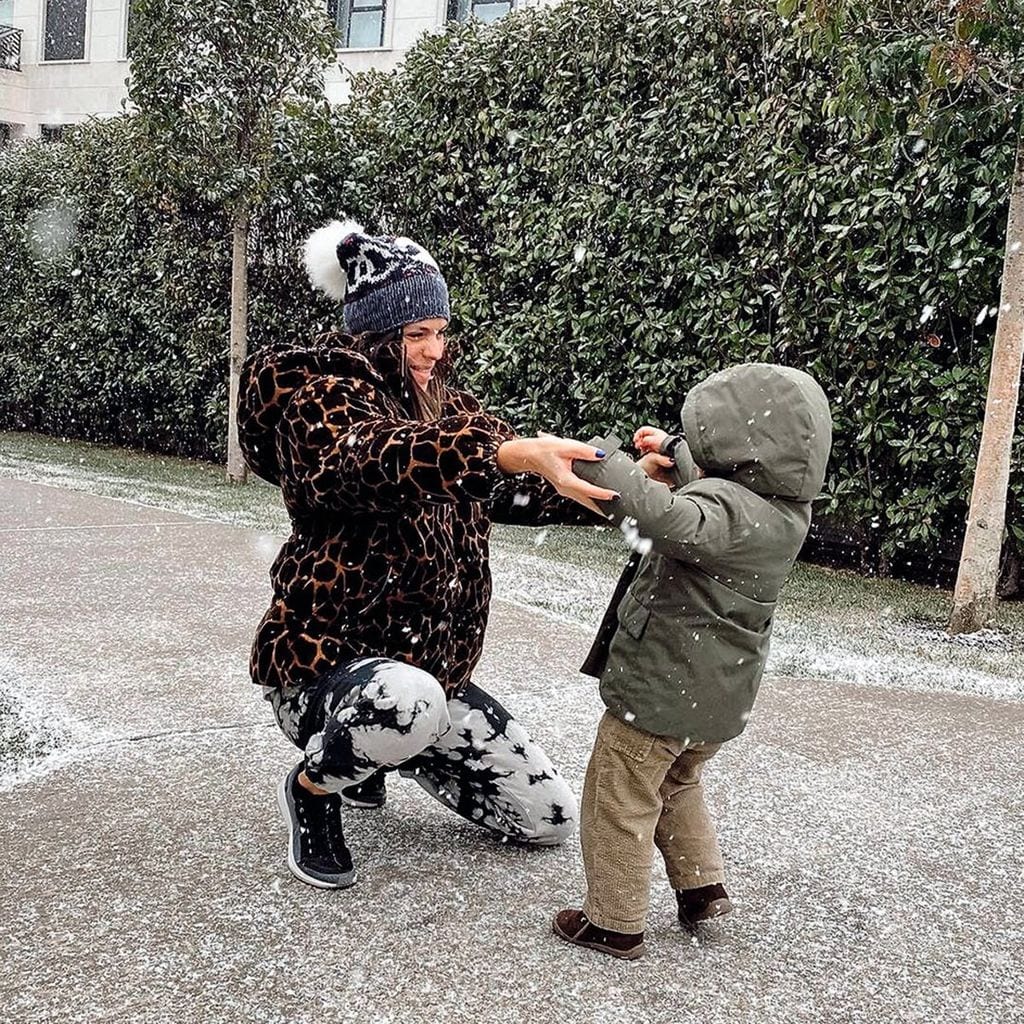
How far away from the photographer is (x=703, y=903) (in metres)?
2.72

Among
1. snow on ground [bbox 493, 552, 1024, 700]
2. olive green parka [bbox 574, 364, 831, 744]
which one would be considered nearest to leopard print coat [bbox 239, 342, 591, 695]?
olive green parka [bbox 574, 364, 831, 744]

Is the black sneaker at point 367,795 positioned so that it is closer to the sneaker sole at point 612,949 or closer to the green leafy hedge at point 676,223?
the sneaker sole at point 612,949

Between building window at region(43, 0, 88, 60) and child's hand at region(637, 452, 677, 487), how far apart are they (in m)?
→ 26.8

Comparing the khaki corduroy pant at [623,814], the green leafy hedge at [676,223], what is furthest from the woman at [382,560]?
the green leafy hedge at [676,223]

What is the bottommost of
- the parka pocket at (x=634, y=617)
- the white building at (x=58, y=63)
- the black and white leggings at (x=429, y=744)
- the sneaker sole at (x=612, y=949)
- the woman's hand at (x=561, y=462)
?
the sneaker sole at (x=612, y=949)

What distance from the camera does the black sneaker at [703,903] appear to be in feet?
8.92

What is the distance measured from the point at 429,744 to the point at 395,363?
91 cm

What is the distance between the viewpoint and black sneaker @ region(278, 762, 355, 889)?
287 centimetres

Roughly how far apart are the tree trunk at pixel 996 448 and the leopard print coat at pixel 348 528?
12.0 ft

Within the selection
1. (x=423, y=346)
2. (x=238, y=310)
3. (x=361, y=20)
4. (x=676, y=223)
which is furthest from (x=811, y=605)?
(x=361, y=20)

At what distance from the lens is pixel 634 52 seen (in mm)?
8375

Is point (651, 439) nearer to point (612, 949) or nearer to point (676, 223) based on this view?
point (612, 949)

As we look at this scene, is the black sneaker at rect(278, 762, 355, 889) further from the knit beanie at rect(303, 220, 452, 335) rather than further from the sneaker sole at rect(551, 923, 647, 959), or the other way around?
the knit beanie at rect(303, 220, 452, 335)

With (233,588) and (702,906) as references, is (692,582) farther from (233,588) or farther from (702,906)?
(233,588)
